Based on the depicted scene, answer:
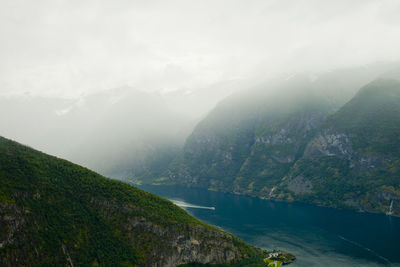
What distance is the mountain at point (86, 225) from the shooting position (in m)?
108

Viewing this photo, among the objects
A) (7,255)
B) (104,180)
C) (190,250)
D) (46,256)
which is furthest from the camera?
(104,180)

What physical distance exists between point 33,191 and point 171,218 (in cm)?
5888

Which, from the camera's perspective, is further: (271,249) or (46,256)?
(271,249)

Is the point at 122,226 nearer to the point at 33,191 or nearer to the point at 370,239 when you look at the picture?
→ the point at 33,191

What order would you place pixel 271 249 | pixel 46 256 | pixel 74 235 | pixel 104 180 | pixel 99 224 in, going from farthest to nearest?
pixel 271 249 → pixel 104 180 → pixel 99 224 → pixel 74 235 → pixel 46 256

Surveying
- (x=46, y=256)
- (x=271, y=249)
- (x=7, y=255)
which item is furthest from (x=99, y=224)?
(x=271, y=249)

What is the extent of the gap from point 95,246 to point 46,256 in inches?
727

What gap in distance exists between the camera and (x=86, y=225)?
12419cm

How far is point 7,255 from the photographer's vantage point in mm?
99188

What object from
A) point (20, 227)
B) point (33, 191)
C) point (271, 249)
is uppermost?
point (33, 191)

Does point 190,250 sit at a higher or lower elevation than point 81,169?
lower

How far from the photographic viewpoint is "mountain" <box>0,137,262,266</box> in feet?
354

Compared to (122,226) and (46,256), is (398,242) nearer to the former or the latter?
(122,226)

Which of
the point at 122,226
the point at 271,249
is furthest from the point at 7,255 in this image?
the point at 271,249
